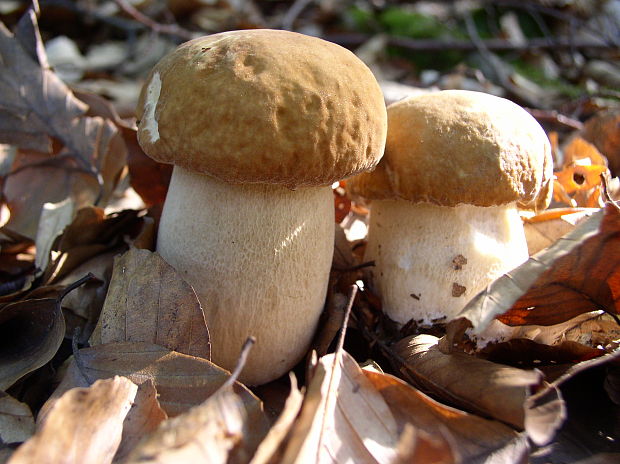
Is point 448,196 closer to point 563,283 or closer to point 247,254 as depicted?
point 563,283

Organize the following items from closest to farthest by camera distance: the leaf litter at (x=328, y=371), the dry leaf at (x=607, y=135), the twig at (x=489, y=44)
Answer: the leaf litter at (x=328, y=371) → the dry leaf at (x=607, y=135) → the twig at (x=489, y=44)

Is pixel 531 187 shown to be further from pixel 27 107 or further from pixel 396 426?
pixel 27 107

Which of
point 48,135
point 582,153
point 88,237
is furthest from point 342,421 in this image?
point 582,153

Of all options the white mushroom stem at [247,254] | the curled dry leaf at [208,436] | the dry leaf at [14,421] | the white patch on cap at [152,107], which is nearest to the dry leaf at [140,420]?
the curled dry leaf at [208,436]

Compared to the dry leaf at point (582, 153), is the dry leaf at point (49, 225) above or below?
above

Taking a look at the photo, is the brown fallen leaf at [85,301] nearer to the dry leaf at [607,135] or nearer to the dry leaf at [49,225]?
the dry leaf at [49,225]
